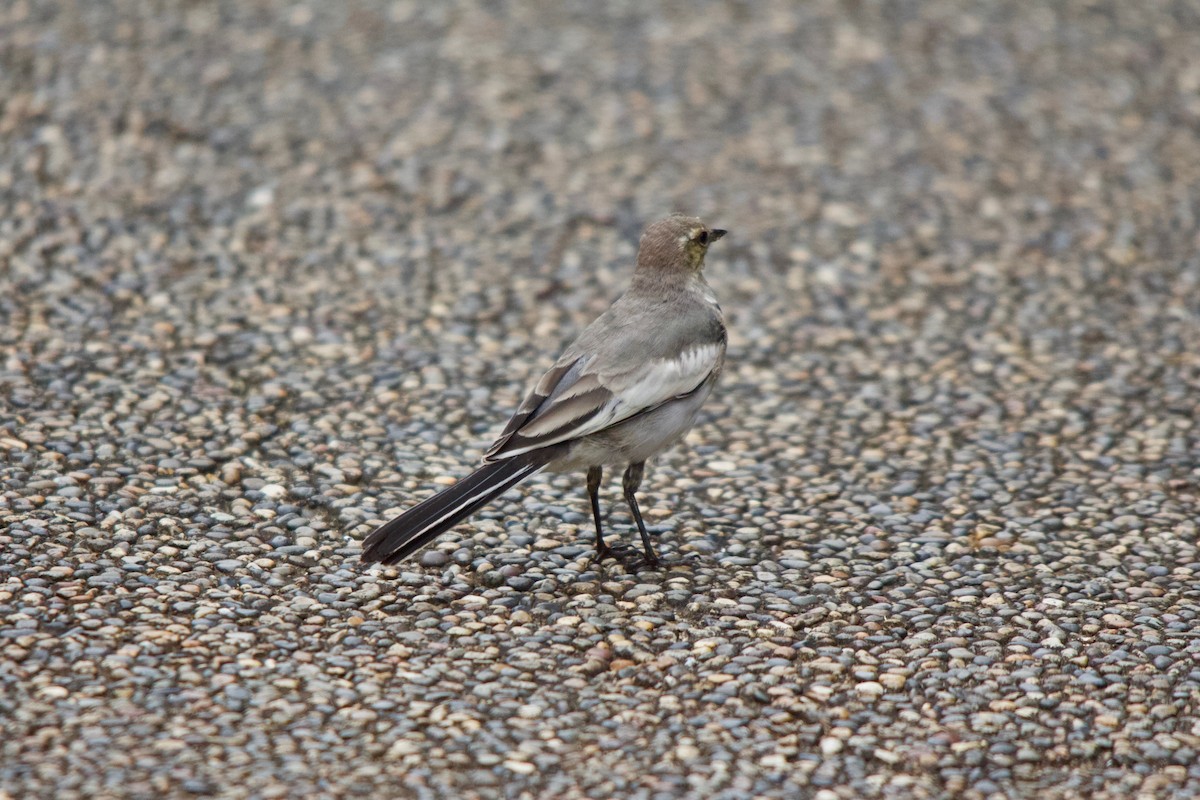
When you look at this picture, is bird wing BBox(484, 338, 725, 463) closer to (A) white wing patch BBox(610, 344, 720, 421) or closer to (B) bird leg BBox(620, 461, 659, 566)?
→ (A) white wing patch BBox(610, 344, 720, 421)

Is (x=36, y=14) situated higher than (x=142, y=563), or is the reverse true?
(x=36, y=14)

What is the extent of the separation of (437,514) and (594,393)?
2.99 ft

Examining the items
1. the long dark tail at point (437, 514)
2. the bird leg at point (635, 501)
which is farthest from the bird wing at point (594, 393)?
the bird leg at point (635, 501)

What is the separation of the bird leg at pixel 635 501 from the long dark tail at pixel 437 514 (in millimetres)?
621

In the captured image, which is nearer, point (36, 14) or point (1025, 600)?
point (1025, 600)

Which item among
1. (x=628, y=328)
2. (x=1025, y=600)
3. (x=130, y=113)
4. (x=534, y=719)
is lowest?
(x=1025, y=600)

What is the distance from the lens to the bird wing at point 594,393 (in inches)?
219

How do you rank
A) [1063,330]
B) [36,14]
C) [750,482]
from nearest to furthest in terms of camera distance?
1. [750,482]
2. [1063,330]
3. [36,14]

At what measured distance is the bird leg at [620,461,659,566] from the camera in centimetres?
581

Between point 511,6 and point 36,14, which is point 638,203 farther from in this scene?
point 36,14

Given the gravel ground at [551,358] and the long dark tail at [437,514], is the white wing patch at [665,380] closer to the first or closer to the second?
the long dark tail at [437,514]

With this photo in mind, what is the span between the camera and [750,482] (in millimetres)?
6637

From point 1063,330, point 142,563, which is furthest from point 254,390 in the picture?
point 1063,330

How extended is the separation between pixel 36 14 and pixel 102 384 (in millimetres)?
5051
